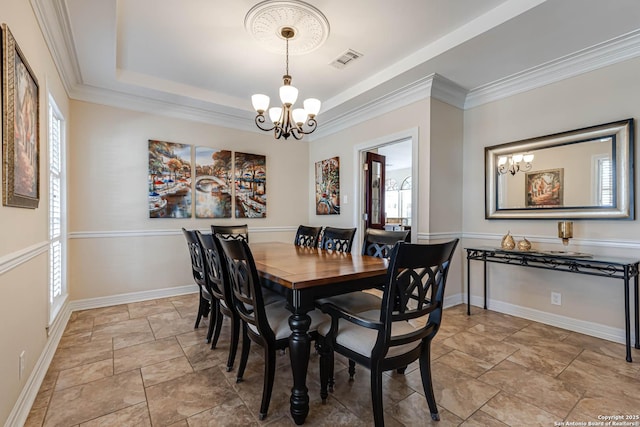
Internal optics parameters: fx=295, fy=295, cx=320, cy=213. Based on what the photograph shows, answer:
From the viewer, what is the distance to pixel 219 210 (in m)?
4.34

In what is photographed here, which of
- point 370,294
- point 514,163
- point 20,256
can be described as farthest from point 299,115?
point 514,163

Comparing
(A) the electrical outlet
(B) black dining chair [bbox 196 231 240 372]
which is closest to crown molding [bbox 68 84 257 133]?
(B) black dining chair [bbox 196 231 240 372]

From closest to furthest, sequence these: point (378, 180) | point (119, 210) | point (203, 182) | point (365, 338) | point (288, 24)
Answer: point (365, 338), point (288, 24), point (119, 210), point (203, 182), point (378, 180)

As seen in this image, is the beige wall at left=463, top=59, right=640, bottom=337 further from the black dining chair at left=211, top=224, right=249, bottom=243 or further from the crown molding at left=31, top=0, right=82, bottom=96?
the crown molding at left=31, top=0, right=82, bottom=96

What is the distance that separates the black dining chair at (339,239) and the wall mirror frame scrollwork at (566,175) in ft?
5.85

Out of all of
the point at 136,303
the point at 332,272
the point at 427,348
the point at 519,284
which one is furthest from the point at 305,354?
the point at 136,303

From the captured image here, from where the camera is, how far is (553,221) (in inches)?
117

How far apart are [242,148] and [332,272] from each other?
3.42 m

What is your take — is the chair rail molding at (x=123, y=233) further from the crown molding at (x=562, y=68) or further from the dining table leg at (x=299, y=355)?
the crown molding at (x=562, y=68)

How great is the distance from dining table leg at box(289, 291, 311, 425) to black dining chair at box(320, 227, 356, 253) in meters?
1.41

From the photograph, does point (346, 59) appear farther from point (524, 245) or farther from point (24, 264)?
point (24, 264)

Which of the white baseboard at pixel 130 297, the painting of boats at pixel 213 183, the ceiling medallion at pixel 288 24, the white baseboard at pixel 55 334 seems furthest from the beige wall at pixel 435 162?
the white baseboard at pixel 55 334

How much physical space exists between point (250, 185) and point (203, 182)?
72 centimetres

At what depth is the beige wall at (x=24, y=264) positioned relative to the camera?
1.41 meters
